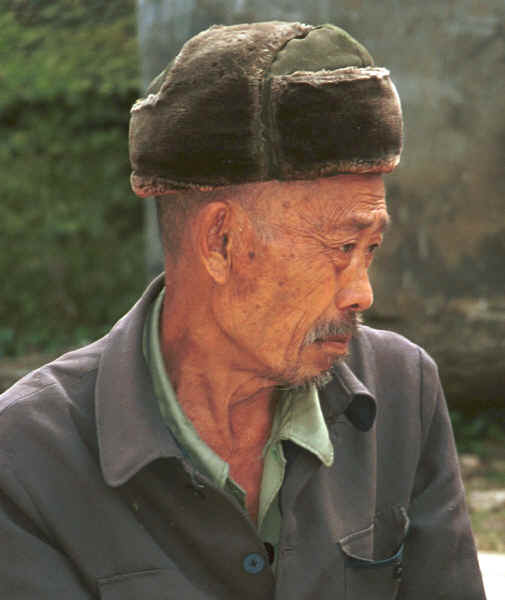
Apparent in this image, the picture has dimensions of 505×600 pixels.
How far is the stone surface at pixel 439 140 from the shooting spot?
5.41m

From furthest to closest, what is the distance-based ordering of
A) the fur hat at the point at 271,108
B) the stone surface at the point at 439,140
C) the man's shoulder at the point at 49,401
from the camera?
the stone surface at the point at 439,140 < the man's shoulder at the point at 49,401 < the fur hat at the point at 271,108

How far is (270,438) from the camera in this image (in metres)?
2.41

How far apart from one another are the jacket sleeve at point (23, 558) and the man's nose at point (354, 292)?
0.73 metres

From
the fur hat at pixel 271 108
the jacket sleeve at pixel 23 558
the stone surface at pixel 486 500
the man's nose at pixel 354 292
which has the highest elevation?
the fur hat at pixel 271 108

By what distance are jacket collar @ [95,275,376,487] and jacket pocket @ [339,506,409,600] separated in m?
0.22

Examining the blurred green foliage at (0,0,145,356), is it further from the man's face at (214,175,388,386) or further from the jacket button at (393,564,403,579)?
the man's face at (214,175,388,386)

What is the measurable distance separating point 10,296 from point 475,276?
4.34 metres

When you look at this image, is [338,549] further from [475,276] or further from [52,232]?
[52,232]

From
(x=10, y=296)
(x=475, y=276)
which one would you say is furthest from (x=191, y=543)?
(x=10, y=296)

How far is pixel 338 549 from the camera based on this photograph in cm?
236

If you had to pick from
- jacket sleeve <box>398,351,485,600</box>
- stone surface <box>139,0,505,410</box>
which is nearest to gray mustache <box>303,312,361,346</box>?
jacket sleeve <box>398,351,485,600</box>

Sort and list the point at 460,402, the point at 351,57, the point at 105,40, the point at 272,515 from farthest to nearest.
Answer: the point at 105,40
the point at 460,402
the point at 272,515
the point at 351,57

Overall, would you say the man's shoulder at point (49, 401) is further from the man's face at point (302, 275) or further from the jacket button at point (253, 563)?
the jacket button at point (253, 563)

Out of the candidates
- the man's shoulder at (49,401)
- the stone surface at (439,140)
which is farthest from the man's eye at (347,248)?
the stone surface at (439,140)
